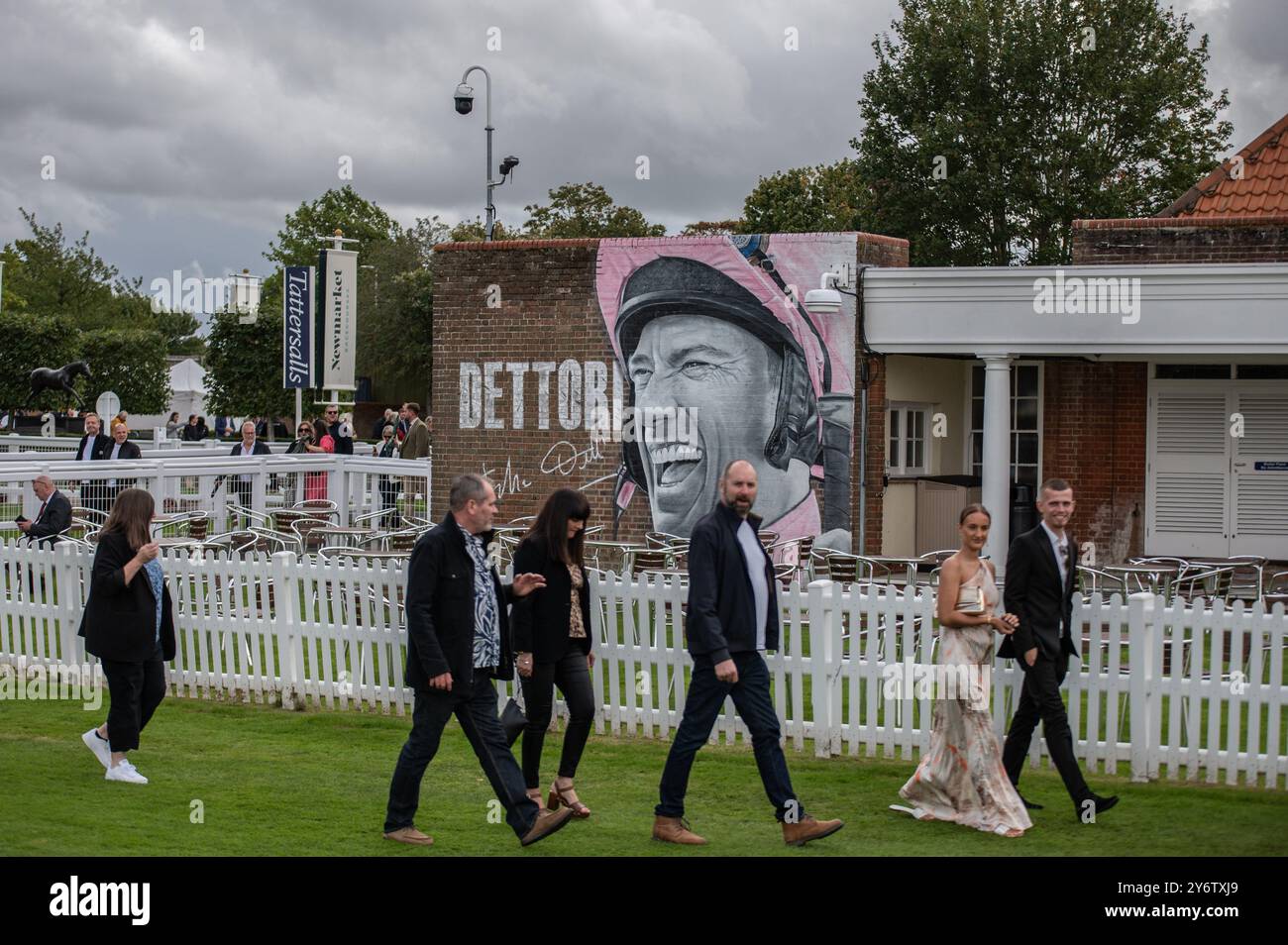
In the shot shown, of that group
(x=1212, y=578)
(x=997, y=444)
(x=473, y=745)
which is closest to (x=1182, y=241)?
(x=997, y=444)

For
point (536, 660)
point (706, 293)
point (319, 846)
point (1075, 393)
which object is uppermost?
point (706, 293)

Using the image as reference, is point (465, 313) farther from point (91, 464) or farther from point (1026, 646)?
point (1026, 646)

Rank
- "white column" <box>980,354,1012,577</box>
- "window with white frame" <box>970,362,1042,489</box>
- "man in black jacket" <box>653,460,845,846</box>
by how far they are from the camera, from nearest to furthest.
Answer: "man in black jacket" <box>653,460,845,846</box> < "white column" <box>980,354,1012,577</box> < "window with white frame" <box>970,362,1042,489</box>

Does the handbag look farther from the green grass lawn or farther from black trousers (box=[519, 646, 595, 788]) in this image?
the green grass lawn

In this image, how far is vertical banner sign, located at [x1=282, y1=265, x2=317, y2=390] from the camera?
32688 mm

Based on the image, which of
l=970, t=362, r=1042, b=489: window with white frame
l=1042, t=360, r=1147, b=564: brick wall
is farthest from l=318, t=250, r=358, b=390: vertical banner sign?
l=1042, t=360, r=1147, b=564: brick wall

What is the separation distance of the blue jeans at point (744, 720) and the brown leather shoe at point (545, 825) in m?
0.51

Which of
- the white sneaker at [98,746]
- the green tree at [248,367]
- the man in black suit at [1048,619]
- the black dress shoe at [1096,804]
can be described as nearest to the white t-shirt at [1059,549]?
the man in black suit at [1048,619]

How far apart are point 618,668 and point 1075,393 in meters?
11.2

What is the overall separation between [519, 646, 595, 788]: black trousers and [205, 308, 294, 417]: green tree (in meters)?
49.9
